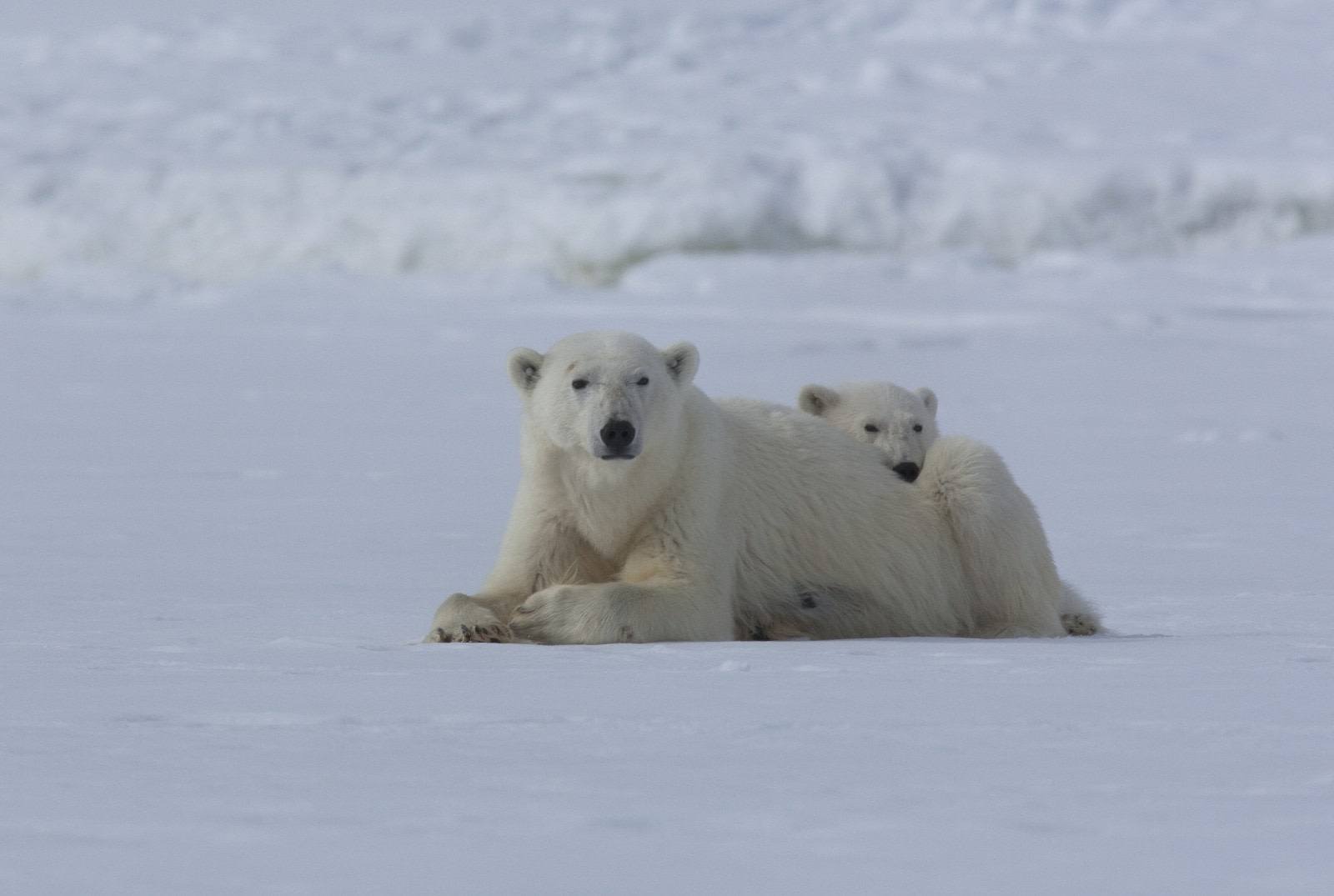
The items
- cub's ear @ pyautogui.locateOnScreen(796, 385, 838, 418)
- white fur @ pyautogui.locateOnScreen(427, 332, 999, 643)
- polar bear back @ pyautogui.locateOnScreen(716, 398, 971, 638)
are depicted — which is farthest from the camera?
cub's ear @ pyautogui.locateOnScreen(796, 385, 838, 418)

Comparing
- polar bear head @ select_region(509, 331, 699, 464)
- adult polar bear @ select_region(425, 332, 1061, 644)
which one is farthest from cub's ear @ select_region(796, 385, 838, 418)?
polar bear head @ select_region(509, 331, 699, 464)

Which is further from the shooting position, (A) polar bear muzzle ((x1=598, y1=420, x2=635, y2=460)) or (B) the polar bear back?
(B) the polar bear back

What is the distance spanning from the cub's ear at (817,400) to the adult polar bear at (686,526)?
0.30 m


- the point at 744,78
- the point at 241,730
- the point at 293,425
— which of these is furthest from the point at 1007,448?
the point at 744,78

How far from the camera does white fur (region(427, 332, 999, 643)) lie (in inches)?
127

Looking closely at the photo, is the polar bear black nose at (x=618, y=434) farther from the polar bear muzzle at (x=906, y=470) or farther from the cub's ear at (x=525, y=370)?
the polar bear muzzle at (x=906, y=470)

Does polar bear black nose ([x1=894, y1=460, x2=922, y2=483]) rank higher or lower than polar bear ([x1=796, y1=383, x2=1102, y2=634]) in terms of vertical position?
higher

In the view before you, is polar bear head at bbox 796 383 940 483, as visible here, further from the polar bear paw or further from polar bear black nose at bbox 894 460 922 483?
the polar bear paw

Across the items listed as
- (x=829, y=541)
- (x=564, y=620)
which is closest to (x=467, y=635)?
(x=564, y=620)

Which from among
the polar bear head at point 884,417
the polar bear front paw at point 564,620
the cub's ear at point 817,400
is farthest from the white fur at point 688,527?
the cub's ear at point 817,400

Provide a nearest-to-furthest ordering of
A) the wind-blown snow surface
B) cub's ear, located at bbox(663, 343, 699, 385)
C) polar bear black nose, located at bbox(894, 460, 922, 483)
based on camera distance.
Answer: the wind-blown snow surface < cub's ear, located at bbox(663, 343, 699, 385) < polar bear black nose, located at bbox(894, 460, 922, 483)

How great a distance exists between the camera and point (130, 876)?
149 cm

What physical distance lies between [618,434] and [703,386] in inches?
256

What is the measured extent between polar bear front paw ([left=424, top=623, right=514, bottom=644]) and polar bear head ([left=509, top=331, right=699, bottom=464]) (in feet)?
1.27
